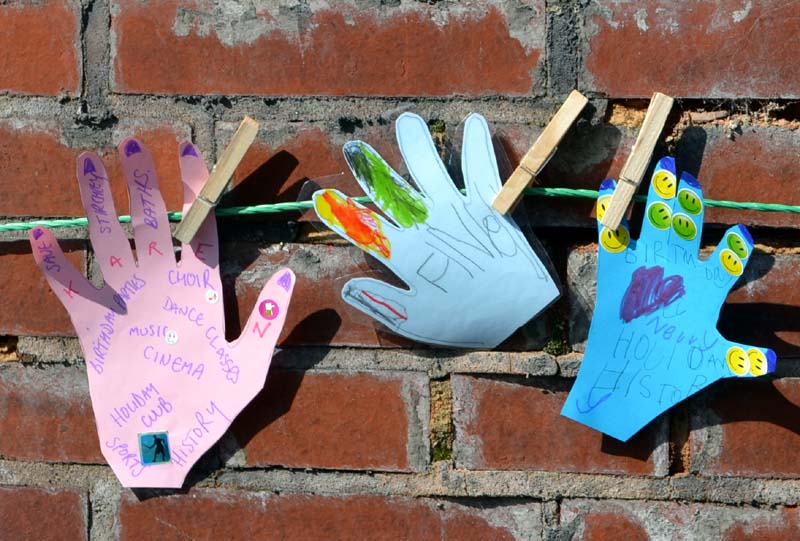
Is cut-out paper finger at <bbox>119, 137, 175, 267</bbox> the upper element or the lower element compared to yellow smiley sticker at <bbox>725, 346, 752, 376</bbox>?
upper

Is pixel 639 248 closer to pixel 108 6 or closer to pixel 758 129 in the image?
pixel 758 129

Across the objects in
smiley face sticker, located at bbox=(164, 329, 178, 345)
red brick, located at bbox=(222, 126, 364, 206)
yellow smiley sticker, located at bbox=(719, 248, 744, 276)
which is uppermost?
red brick, located at bbox=(222, 126, 364, 206)

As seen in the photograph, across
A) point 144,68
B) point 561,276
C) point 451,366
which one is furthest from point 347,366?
point 144,68

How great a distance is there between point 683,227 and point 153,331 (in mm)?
420

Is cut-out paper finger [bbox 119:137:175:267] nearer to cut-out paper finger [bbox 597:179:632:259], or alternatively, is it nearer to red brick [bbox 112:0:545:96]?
red brick [bbox 112:0:545:96]

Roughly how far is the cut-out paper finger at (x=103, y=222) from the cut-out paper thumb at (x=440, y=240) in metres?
0.16

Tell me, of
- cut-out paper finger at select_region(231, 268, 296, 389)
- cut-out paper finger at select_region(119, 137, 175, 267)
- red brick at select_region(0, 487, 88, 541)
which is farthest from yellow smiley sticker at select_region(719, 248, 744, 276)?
red brick at select_region(0, 487, 88, 541)

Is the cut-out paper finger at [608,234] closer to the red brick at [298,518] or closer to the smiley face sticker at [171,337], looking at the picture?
the red brick at [298,518]

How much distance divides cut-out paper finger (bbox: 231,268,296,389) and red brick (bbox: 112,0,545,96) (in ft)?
0.50

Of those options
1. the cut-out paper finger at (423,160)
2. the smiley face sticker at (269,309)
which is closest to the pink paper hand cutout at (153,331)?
the smiley face sticker at (269,309)

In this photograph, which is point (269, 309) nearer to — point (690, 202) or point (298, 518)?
point (298, 518)

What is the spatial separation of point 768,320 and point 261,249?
15.7 inches

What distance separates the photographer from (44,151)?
2.52 feet

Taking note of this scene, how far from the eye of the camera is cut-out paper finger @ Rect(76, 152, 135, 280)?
2.44ft
